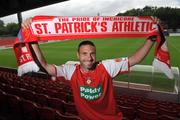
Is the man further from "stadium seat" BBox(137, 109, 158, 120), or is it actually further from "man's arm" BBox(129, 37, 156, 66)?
"stadium seat" BBox(137, 109, 158, 120)

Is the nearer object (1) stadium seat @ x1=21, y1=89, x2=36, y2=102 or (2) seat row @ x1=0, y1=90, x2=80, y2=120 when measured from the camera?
(2) seat row @ x1=0, y1=90, x2=80, y2=120

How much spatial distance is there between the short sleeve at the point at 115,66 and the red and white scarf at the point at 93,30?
73 centimetres

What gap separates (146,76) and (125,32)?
30.5ft

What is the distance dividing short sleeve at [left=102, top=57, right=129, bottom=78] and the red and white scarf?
73 cm

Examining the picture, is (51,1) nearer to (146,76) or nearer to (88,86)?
(146,76)

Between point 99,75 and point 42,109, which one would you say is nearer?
point 99,75

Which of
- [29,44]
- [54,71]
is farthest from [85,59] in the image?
[29,44]

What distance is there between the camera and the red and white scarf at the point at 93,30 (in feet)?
12.3

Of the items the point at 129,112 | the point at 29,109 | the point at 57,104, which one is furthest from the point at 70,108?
the point at 129,112

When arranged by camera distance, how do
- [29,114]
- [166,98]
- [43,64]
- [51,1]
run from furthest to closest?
[51,1] → [166,98] → [29,114] → [43,64]

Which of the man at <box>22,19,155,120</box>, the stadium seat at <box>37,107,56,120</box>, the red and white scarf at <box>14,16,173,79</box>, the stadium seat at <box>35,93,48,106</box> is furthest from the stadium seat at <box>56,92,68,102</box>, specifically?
the man at <box>22,19,155,120</box>

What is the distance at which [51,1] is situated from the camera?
23.1 m

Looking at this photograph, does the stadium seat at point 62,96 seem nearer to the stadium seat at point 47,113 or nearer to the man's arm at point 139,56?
the stadium seat at point 47,113

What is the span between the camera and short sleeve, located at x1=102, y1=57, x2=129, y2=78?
3098mm
